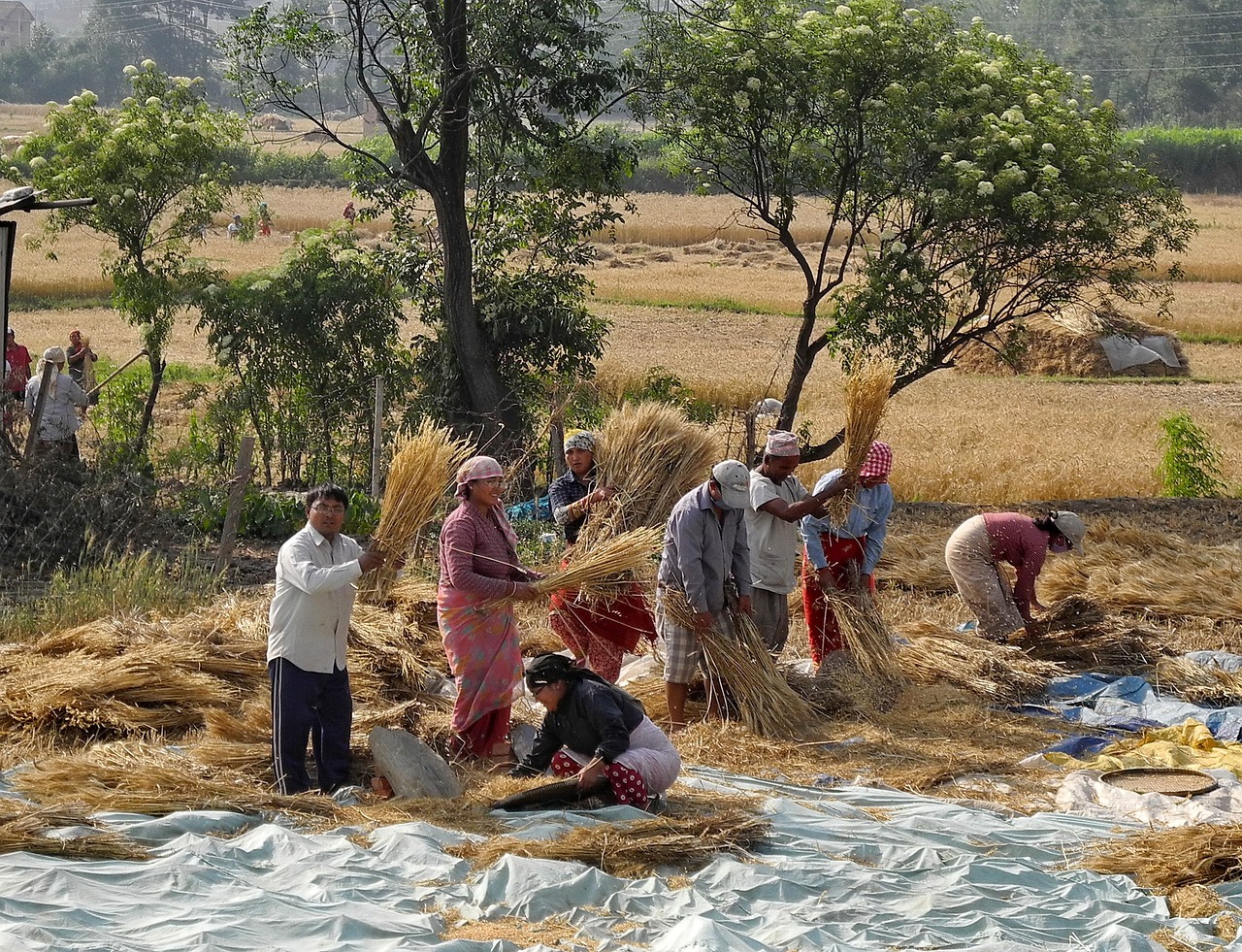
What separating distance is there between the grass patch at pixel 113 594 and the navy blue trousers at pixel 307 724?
2476 mm

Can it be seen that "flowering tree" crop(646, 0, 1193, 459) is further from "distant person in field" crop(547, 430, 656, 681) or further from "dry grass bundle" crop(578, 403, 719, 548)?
"distant person in field" crop(547, 430, 656, 681)

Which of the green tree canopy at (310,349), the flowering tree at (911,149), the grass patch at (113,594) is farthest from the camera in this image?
the green tree canopy at (310,349)

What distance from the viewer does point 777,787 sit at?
20.2 ft

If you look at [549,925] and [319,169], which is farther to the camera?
[319,169]

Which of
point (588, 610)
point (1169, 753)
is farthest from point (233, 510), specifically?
point (1169, 753)

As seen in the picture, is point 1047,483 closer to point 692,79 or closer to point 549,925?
point 692,79

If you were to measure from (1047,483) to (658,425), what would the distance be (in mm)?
7719

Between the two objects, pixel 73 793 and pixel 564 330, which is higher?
pixel 564 330

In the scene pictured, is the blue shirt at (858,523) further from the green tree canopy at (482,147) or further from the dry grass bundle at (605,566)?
the green tree canopy at (482,147)

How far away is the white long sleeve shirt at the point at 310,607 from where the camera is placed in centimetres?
558

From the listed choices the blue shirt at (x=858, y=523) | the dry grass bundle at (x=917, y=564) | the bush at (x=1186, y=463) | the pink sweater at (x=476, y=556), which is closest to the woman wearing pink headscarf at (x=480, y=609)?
the pink sweater at (x=476, y=556)

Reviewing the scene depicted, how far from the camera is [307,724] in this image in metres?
5.73

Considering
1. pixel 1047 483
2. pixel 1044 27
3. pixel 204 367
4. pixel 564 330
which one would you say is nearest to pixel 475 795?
pixel 564 330

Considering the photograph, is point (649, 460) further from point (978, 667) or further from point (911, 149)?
point (911, 149)
